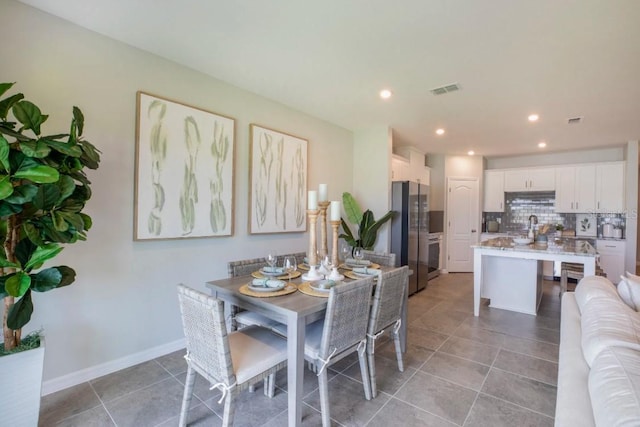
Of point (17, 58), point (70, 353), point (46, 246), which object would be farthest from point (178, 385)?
point (17, 58)

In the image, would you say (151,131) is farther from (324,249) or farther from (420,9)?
(420,9)

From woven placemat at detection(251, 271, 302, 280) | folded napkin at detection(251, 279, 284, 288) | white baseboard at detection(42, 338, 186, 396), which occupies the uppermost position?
folded napkin at detection(251, 279, 284, 288)

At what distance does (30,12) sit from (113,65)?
0.51m

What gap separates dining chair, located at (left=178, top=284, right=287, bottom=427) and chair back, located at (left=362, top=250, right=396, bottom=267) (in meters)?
1.43

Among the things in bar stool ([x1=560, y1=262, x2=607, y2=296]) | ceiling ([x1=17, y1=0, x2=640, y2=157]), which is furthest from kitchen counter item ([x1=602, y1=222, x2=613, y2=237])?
ceiling ([x1=17, y1=0, x2=640, y2=157])

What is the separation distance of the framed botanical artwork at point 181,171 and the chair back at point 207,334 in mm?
1195

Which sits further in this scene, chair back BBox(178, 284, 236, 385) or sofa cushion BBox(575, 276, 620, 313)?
sofa cushion BBox(575, 276, 620, 313)

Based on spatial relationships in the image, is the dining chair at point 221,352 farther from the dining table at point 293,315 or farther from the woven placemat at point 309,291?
the woven placemat at point 309,291

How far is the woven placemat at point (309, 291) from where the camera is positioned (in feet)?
6.42

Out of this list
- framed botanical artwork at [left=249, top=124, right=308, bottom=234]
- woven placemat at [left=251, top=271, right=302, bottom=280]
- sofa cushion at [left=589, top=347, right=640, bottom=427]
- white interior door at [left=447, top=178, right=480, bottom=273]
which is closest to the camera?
sofa cushion at [left=589, top=347, right=640, bottom=427]

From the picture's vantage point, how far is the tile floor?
191 cm

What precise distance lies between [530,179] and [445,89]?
14.1 ft

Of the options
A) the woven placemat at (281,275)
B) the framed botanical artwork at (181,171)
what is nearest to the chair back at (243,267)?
the woven placemat at (281,275)

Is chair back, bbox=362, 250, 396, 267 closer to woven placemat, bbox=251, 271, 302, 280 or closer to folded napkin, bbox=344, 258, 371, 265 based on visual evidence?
folded napkin, bbox=344, 258, 371, 265
